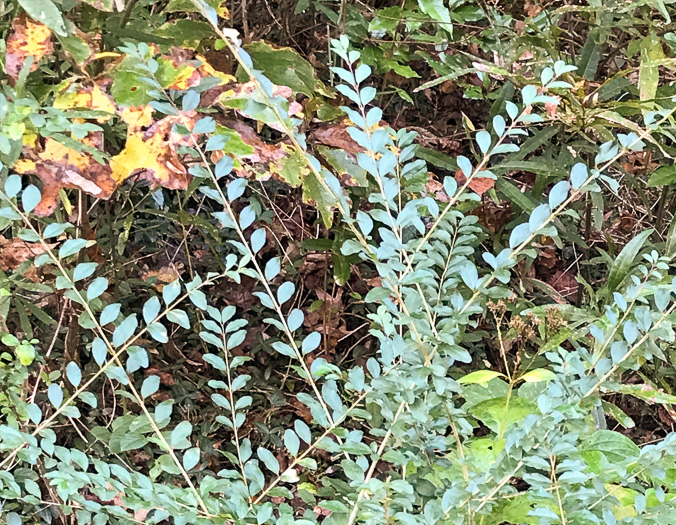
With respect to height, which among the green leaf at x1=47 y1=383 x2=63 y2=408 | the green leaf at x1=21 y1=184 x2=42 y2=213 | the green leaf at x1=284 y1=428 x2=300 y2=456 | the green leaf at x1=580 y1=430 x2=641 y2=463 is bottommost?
the green leaf at x1=580 y1=430 x2=641 y2=463

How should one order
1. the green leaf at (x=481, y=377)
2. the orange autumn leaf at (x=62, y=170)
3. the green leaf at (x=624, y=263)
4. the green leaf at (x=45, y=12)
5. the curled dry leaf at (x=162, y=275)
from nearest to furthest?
the green leaf at (x=45, y=12) → the orange autumn leaf at (x=62, y=170) → the green leaf at (x=481, y=377) → the green leaf at (x=624, y=263) → the curled dry leaf at (x=162, y=275)

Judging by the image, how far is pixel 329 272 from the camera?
1.14m

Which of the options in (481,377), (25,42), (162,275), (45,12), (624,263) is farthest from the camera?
(162,275)

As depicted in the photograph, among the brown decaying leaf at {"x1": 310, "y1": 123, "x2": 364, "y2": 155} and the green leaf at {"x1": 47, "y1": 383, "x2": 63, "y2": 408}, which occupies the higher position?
the brown decaying leaf at {"x1": 310, "y1": 123, "x2": 364, "y2": 155}

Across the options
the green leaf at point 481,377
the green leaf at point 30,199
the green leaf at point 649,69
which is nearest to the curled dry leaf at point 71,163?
the green leaf at point 30,199

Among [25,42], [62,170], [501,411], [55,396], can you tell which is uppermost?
[25,42]

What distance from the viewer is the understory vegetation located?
44cm

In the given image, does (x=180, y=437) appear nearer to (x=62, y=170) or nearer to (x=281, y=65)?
(x=62, y=170)

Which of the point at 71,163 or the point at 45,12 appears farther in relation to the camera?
the point at 71,163

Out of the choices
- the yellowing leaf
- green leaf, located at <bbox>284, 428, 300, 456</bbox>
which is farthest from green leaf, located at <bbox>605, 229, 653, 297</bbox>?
the yellowing leaf

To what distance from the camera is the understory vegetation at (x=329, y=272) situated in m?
0.44

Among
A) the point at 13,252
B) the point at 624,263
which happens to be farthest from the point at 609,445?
the point at 13,252

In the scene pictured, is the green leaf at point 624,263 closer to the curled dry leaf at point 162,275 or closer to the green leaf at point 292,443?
the green leaf at point 292,443

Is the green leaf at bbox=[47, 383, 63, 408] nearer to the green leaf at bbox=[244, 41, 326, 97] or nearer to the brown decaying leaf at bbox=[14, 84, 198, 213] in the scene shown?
the brown decaying leaf at bbox=[14, 84, 198, 213]
